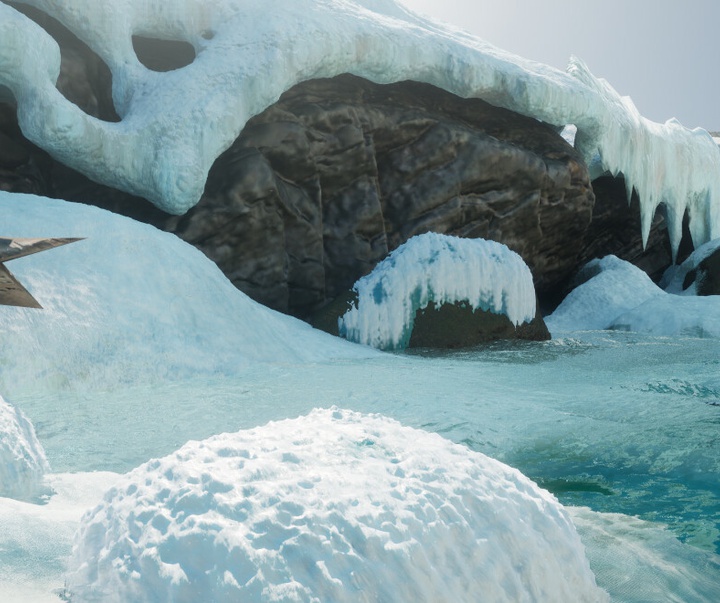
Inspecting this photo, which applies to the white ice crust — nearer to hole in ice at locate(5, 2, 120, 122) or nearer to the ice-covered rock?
the ice-covered rock

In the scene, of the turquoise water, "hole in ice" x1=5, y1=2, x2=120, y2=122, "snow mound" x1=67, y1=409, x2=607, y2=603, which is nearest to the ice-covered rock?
the turquoise water

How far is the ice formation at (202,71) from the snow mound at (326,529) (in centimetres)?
485

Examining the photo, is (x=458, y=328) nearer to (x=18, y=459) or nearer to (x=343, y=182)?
(x=343, y=182)

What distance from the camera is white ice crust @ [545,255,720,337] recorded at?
7961 millimetres

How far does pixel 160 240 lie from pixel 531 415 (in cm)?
272

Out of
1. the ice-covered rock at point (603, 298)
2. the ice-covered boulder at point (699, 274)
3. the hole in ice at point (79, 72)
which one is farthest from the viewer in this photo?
the ice-covered boulder at point (699, 274)

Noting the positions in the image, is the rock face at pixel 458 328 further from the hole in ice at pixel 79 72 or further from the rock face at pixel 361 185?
the hole in ice at pixel 79 72

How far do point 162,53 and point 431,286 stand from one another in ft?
10.6

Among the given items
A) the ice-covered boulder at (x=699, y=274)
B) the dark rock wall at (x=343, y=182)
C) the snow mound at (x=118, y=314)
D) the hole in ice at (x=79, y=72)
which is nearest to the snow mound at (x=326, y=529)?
the snow mound at (x=118, y=314)

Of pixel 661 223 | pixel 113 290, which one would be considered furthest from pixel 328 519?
pixel 661 223

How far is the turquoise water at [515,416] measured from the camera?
106 inches

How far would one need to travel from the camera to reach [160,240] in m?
5.15

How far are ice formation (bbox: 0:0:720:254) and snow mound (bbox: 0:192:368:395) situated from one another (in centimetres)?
94

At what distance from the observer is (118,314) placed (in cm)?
444
